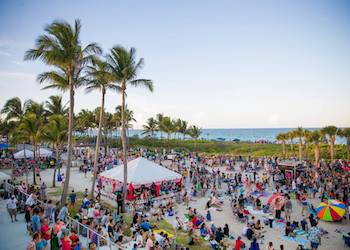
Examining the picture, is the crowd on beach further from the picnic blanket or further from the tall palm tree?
the tall palm tree

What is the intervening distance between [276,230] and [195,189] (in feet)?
29.3

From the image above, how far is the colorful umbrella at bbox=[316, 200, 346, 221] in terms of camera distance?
14.1 m

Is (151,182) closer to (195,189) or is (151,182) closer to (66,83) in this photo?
(195,189)

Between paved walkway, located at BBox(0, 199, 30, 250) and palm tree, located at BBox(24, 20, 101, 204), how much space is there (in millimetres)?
2899

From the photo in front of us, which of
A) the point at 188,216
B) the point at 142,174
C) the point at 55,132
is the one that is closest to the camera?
the point at 188,216

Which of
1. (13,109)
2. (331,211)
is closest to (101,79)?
(331,211)

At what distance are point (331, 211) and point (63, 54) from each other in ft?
59.0

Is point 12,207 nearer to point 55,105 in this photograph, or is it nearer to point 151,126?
point 55,105

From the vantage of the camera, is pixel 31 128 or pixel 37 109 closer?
pixel 31 128

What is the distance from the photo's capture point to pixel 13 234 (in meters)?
10.8

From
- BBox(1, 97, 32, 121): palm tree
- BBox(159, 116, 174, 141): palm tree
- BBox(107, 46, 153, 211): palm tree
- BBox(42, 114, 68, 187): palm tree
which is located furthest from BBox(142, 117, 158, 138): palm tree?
BBox(107, 46, 153, 211): palm tree

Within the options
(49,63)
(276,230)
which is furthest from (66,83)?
(276,230)

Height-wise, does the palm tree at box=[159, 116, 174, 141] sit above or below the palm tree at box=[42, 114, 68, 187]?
above

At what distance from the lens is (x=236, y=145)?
6844 cm
